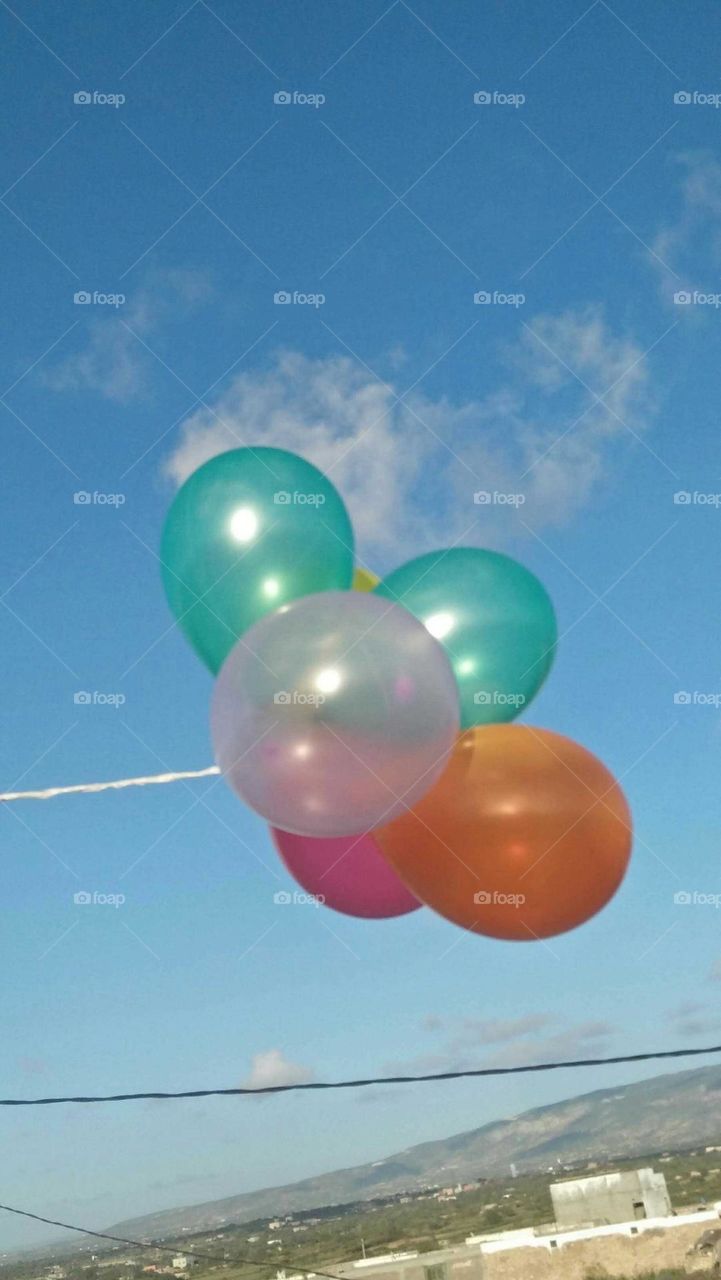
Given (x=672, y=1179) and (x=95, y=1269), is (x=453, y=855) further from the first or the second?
(x=95, y=1269)

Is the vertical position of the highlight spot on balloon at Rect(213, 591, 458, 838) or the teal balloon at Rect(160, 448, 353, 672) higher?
the teal balloon at Rect(160, 448, 353, 672)

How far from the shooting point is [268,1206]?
16975 centimetres

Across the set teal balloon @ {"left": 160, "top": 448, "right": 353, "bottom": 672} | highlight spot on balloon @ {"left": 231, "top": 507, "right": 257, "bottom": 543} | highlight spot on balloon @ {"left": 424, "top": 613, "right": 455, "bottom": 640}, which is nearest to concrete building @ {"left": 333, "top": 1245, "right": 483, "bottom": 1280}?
highlight spot on balloon @ {"left": 424, "top": 613, "right": 455, "bottom": 640}

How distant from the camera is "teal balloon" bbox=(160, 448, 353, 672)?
13.3 ft

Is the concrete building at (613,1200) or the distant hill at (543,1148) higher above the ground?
the concrete building at (613,1200)

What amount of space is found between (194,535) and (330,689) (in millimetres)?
1047

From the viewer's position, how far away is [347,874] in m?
4.44

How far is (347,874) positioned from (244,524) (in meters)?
1.44

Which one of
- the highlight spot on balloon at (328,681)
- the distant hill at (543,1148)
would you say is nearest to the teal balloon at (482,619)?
the highlight spot on balloon at (328,681)

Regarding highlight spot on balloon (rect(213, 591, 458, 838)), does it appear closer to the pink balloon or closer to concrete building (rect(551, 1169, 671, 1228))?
the pink balloon

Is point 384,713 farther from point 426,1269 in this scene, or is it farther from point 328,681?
point 426,1269

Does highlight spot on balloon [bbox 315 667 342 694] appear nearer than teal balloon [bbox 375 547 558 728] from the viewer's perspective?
Yes

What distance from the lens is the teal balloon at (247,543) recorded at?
406cm

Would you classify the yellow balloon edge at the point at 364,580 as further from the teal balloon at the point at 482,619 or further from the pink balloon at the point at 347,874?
the pink balloon at the point at 347,874
